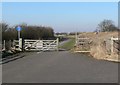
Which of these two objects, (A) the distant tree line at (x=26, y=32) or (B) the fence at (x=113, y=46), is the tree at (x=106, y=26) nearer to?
(A) the distant tree line at (x=26, y=32)

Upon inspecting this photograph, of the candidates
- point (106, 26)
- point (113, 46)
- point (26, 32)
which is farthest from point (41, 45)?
point (106, 26)

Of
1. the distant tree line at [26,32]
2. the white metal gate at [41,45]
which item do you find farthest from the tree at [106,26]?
the white metal gate at [41,45]

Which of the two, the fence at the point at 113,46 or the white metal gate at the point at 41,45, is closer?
the fence at the point at 113,46

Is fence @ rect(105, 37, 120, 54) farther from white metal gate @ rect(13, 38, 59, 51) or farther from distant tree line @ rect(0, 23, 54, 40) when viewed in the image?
distant tree line @ rect(0, 23, 54, 40)

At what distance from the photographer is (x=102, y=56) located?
24953mm

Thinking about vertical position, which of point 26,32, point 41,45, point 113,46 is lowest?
point 41,45

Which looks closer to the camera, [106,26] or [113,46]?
[113,46]

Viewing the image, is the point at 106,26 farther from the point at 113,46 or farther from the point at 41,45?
the point at 113,46

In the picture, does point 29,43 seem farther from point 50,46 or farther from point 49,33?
point 49,33

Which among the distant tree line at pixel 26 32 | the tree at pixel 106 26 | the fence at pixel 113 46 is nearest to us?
the fence at pixel 113 46

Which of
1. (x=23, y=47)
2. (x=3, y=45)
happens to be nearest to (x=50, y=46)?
(x=23, y=47)

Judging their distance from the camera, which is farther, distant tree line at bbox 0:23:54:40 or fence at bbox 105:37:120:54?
distant tree line at bbox 0:23:54:40

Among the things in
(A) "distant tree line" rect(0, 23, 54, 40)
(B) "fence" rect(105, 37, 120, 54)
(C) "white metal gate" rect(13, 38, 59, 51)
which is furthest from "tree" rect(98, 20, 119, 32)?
(B) "fence" rect(105, 37, 120, 54)

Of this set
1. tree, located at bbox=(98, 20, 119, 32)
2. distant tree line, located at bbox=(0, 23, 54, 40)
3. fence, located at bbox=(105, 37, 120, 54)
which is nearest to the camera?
fence, located at bbox=(105, 37, 120, 54)
